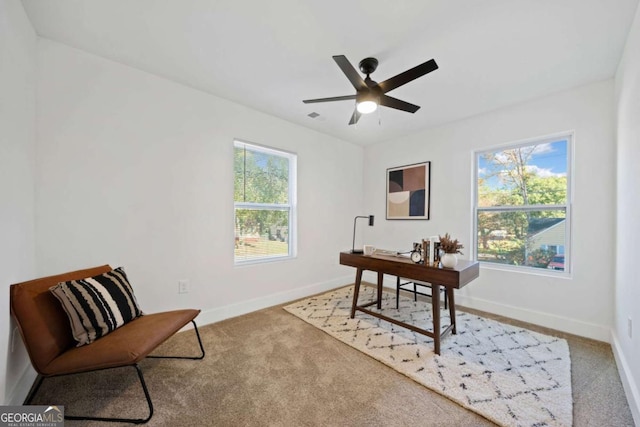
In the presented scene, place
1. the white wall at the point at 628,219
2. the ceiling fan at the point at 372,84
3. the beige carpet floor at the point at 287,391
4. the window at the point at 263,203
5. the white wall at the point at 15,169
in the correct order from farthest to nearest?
the window at the point at 263,203 < the ceiling fan at the point at 372,84 < the white wall at the point at 628,219 < the beige carpet floor at the point at 287,391 < the white wall at the point at 15,169

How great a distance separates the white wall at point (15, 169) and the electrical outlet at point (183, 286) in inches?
41.0

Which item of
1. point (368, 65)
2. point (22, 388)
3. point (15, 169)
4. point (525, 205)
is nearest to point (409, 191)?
point (525, 205)

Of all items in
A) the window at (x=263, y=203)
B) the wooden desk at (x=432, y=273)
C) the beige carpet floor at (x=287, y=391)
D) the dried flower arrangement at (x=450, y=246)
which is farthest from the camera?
the window at (x=263, y=203)

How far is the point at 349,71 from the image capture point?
1.78 metres

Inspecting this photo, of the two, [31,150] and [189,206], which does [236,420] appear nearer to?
[189,206]

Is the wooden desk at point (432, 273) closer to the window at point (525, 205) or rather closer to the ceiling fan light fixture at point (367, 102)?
the window at point (525, 205)

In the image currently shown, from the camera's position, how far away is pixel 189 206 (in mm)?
2660

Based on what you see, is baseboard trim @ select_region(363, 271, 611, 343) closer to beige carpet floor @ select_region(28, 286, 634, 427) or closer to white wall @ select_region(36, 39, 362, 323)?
beige carpet floor @ select_region(28, 286, 634, 427)

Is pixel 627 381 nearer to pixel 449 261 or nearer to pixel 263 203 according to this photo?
pixel 449 261

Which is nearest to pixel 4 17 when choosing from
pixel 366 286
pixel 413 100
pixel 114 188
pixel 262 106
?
pixel 114 188

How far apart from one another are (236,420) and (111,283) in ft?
4.31

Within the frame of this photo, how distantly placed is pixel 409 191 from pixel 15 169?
4070 millimetres

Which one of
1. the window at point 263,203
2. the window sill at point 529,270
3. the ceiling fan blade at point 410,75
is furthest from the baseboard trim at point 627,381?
the window at point 263,203

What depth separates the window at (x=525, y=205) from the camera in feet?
9.03
